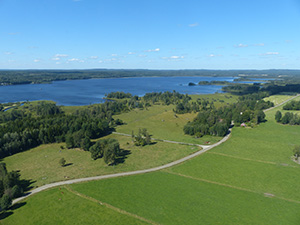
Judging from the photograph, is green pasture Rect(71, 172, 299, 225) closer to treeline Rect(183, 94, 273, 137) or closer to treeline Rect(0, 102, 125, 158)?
treeline Rect(0, 102, 125, 158)

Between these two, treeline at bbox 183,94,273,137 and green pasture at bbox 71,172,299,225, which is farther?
treeline at bbox 183,94,273,137

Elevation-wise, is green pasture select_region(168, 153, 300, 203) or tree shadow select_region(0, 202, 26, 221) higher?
green pasture select_region(168, 153, 300, 203)

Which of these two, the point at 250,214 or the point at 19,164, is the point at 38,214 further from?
the point at 250,214

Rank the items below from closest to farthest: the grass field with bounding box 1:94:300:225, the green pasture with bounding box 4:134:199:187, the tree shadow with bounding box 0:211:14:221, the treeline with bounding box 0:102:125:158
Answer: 1. the grass field with bounding box 1:94:300:225
2. the tree shadow with bounding box 0:211:14:221
3. the green pasture with bounding box 4:134:199:187
4. the treeline with bounding box 0:102:125:158

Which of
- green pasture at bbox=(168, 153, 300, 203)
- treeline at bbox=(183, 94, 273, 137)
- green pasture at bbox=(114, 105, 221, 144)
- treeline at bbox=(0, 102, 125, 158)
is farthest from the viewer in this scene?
treeline at bbox=(183, 94, 273, 137)

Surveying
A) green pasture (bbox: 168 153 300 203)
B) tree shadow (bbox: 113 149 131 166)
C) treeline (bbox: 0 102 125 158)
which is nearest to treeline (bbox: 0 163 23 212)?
tree shadow (bbox: 113 149 131 166)

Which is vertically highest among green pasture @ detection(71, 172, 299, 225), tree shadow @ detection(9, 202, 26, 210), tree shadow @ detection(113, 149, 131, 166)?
tree shadow @ detection(113, 149, 131, 166)
